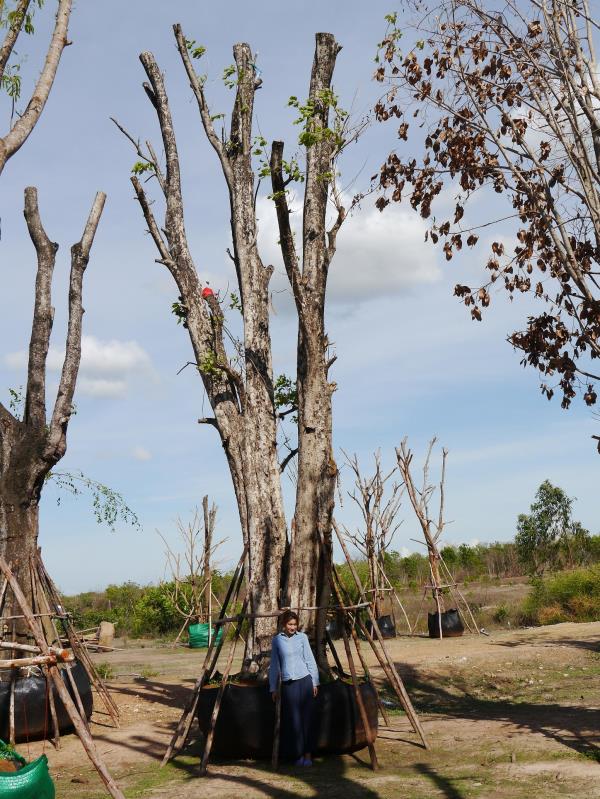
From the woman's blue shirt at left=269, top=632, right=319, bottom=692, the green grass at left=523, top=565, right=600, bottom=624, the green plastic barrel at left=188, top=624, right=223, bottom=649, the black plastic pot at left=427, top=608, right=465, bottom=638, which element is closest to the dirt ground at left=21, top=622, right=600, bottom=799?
the woman's blue shirt at left=269, top=632, right=319, bottom=692

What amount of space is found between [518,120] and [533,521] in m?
23.5

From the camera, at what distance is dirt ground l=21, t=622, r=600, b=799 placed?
6.40 m

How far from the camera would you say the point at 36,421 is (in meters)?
10.5

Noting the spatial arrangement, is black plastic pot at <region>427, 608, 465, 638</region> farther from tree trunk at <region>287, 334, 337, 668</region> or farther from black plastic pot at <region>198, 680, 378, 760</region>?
black plastic pot at <region>198, 680, 378, 760</region>

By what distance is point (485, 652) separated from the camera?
1291 centimetres

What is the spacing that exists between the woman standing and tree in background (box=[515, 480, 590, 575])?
2316 centimetres

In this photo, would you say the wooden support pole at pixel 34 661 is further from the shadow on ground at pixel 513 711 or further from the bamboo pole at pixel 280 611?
the shadow on ground at pixel 513 711

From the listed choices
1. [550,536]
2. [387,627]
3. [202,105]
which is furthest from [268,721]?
[550,536]

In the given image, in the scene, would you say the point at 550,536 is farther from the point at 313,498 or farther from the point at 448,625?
the point at 313,498

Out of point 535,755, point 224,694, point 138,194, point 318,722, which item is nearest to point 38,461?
point 138,194

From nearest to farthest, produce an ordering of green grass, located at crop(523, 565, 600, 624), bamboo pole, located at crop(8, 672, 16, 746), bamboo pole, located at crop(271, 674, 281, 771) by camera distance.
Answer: bamboo pole, located at crop(271, 674, 281, 771) < bamboo pole, located at crop(8, 672, 16, 746) < green grass, located at crop(523, 565, 600, 624)

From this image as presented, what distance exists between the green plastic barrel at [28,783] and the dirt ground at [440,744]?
1.29 meters

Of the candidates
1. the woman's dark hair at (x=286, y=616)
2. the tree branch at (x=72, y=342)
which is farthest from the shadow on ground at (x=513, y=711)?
the tree branch at (x=72, y=342)

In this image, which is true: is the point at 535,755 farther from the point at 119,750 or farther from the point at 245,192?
the point at 245,192
